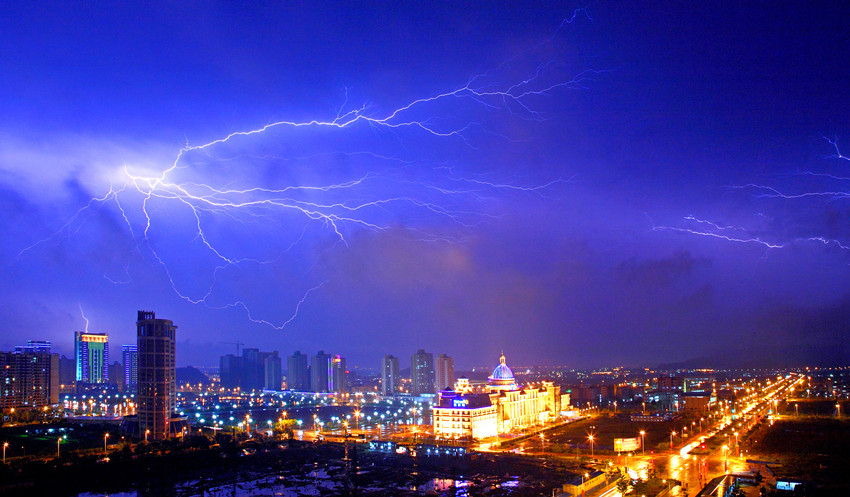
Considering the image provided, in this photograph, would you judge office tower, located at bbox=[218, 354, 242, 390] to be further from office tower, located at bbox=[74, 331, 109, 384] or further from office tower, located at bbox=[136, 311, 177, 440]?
office tower, located at bbox=[136, 311, 177, 440]

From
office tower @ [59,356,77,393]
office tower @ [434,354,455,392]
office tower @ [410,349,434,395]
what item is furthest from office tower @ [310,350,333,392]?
office tower @ [59,356,77,393]

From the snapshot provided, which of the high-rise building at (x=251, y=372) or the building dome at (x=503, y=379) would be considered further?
the high-rise building at (x=251, y=372)

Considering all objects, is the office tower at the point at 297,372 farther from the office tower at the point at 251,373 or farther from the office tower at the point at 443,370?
the office tower at the point at 443,370

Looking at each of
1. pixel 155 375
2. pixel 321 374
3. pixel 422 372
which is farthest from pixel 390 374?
pixel 155 375

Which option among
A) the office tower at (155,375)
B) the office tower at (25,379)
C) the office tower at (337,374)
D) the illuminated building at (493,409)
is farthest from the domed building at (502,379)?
the office tower at (337,374)

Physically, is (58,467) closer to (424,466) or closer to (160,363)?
(160,363)

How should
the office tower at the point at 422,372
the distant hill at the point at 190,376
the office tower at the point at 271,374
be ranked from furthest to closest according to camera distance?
the distant hill at the point at 190,376, the office tower at the point at 271,374, the office tower at the point at 422,372

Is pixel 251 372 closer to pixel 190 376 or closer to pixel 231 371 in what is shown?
pixel 231 371
